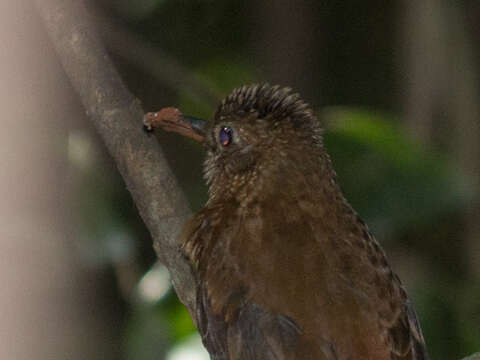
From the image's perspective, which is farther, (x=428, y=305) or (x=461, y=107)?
(x=461, y=107)

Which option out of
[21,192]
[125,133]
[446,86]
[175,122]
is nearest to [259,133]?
[175,122]

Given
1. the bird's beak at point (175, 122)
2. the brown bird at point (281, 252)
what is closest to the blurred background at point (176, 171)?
the bird's beak at point (175, 122)

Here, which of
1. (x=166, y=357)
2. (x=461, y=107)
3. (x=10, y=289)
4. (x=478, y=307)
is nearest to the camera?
(x=10, y=289)

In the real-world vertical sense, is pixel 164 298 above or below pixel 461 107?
below

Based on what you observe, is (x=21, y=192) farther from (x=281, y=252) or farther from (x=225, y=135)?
(x=225, y=135)

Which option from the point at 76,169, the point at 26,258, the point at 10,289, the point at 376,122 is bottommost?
the point at 10,289

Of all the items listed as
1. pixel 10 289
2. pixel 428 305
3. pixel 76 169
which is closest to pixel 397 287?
pixel 428 305

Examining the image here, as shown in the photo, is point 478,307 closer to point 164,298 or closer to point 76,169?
point 164,298
